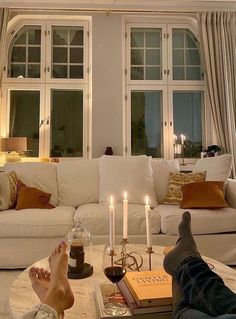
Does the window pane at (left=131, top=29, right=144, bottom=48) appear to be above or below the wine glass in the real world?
above

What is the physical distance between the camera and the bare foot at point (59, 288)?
1.09 meters

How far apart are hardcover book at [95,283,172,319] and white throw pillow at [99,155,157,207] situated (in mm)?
1775

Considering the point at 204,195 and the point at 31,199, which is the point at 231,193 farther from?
the point at 31,199

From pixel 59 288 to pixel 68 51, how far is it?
430 cm

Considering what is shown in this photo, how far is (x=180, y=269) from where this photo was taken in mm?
998

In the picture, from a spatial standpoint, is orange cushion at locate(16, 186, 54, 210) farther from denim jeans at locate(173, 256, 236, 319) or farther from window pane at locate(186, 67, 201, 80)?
window pane at locate(186, 67, 201, 80)

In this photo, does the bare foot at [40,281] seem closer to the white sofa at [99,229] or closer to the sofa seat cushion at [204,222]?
the white sofa at [99,229]

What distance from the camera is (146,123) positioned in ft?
15.9

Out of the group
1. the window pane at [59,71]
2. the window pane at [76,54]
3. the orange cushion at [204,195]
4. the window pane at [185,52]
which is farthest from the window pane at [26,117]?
the orange cushion at [204,195]

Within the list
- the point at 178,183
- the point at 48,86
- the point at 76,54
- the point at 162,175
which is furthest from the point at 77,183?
the point at 76,54

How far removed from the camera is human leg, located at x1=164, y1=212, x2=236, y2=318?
34.7 inches

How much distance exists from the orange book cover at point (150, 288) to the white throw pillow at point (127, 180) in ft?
5.69

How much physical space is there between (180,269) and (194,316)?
16 cm

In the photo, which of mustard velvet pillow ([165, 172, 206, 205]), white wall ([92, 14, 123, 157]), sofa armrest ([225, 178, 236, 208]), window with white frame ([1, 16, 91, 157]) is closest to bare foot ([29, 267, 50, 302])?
mustard velvet pillow ([165, 172, 206, 205])
